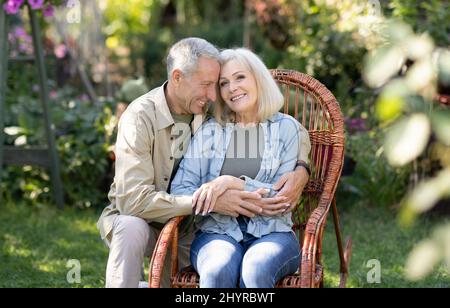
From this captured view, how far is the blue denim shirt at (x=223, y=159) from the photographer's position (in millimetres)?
2660

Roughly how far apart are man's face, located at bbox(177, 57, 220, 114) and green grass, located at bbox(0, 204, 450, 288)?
4.01 ft

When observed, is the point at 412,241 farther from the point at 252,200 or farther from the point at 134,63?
the point at 134,63

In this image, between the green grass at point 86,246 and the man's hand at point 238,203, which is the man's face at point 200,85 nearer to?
the man's hand at point 238,203

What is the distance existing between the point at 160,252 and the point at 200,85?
0.66m

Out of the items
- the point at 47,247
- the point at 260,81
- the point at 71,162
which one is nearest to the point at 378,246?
the point at 260,81

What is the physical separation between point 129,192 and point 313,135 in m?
0.85

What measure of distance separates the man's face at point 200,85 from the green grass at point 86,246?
1222 mm

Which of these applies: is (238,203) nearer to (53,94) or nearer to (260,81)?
(260,81)

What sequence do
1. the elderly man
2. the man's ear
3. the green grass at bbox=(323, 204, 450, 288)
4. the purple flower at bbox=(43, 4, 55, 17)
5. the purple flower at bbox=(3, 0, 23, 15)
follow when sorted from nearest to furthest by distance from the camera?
the elderly man
the man's ear
the green grass at bbox=(323, 204, 450, 288)
the purple flower at bbox=(3, 0, 23, 15)
the purple flower at bbox=(43, 4, 55, 17)

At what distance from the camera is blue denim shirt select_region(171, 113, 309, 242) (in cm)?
266

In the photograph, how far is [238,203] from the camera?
8.52ft

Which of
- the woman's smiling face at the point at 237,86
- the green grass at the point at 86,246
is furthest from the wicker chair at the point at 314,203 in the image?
the green grass at the point at 86,246

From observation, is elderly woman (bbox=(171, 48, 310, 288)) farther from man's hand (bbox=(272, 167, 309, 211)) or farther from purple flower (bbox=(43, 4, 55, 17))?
purple flower (bbox=(43, 4, 55, 17))

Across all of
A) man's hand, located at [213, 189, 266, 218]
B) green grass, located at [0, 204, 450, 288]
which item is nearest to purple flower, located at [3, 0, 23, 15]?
green grass, located at [0, 204, 450, 288]
